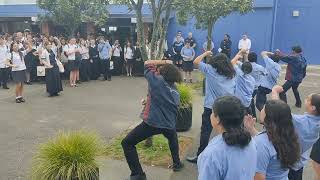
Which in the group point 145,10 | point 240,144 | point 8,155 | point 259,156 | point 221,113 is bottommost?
point 8,155

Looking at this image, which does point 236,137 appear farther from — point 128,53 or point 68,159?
point 128,53

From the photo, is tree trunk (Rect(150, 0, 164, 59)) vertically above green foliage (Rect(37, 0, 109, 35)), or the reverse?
green foliage (Rect(37, 0, 109, 35))

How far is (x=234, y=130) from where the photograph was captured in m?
2.84

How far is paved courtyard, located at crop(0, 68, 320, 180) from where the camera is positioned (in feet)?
20.8

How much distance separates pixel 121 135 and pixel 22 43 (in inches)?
328

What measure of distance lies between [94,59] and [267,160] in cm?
1261

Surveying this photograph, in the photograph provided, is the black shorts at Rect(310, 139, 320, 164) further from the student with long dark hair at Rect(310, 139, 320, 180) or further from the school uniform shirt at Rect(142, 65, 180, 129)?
the school uniform shirt at Rect(142, 65, 180, 129)

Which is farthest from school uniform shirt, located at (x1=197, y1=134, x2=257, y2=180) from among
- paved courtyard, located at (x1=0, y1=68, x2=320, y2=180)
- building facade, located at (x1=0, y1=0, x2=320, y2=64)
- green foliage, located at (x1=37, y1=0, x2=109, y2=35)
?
green foliage, located at (x1=37, y1=0, x2=109, y2=35)

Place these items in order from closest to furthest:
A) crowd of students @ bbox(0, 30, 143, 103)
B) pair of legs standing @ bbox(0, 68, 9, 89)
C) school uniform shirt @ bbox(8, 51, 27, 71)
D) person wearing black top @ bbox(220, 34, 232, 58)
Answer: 1. school uniform shirt @ bbox(8, 51, 27, 71)
2. crowd of students @ bbox(0, 30, 143, 103)
3. pair of legs standing @ bbox(0, 68, 9, 89)
4. person wearing black top @ bbox(220, 34, 232, 58)

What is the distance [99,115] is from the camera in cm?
978

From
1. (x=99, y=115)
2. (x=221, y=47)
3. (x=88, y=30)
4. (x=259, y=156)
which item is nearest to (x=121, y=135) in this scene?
(x=99, y=115)

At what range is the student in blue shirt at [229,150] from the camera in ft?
9.11

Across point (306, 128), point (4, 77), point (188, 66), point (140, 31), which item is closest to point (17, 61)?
point (4, 77)

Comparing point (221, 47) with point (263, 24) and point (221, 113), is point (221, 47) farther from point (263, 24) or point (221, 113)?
point (221, 113)
